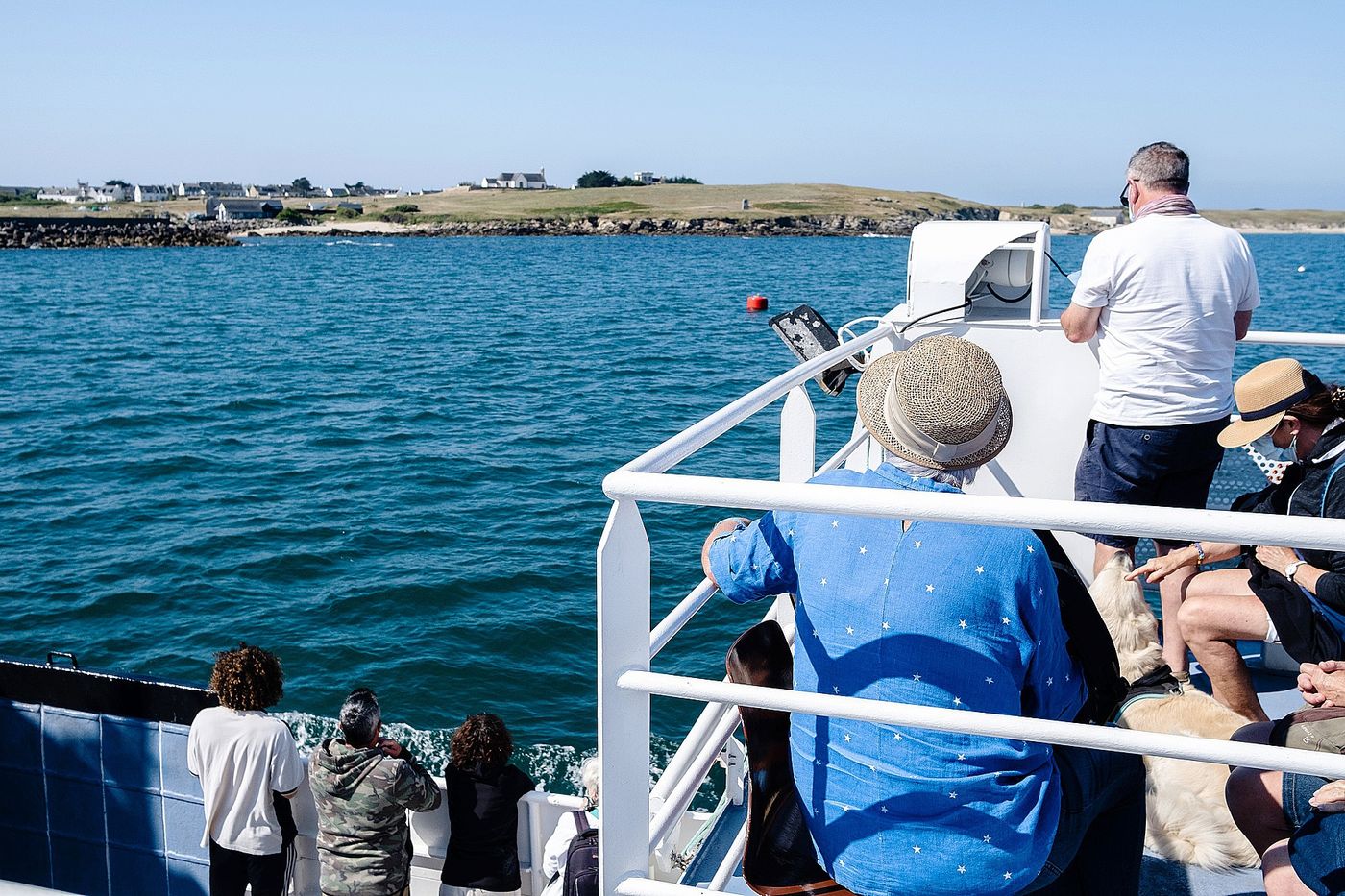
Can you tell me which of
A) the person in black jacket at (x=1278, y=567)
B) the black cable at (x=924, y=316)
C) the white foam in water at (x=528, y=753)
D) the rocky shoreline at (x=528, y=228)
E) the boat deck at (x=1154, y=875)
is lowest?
the white foam in water at (x=528, y=753)

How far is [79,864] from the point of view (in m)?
5.03

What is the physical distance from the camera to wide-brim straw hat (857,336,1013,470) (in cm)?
215

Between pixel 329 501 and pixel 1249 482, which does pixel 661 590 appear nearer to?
pixel 329 501

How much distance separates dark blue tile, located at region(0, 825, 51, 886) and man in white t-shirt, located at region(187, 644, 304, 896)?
1.14 meters

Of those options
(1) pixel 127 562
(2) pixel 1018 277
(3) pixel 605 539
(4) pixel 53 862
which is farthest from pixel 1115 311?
(1) pixel 127 562

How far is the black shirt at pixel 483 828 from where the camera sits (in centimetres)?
467

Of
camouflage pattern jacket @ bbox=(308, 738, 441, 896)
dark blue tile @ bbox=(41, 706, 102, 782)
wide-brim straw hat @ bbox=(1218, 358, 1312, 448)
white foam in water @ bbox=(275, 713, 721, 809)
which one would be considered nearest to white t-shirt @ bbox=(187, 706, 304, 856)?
camouflage pattern jacket @ bbox=(308, 738, 441, 896)

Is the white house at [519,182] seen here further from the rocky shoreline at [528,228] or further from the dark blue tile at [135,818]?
the dark blue tile at [135,818]

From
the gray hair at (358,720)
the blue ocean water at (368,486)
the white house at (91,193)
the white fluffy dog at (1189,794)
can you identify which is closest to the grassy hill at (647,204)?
the white house at (91,193)

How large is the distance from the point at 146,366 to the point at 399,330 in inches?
380

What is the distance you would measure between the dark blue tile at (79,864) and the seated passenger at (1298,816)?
15.2 ft

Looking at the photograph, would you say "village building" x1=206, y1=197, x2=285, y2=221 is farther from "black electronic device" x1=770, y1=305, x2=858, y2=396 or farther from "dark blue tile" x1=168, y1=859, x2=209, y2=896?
"black electronic device" x1=770, y1=305, x2=858, y2=396

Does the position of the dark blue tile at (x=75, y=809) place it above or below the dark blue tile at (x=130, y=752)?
below

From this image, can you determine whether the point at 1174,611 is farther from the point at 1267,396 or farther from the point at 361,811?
the point at 361,811
